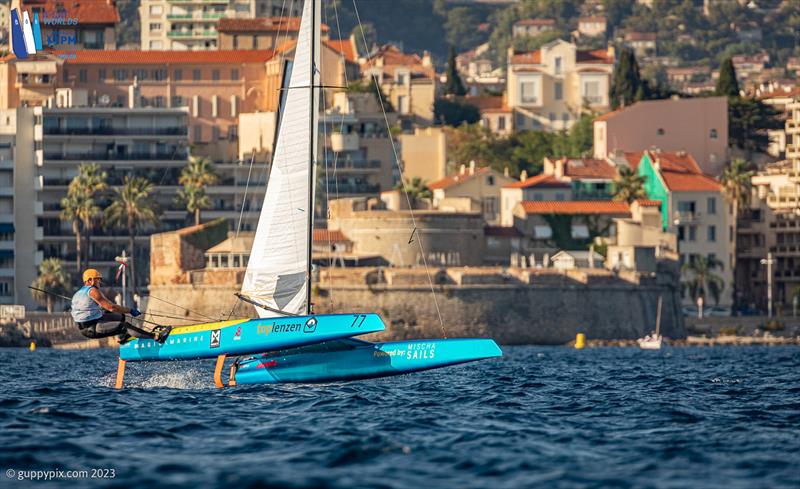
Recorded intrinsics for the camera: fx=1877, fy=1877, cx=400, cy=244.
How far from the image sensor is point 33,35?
145750 millimetres

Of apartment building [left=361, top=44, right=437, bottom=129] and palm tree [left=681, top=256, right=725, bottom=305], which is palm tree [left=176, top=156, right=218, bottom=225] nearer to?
palm tree [left=681, top=256, right=725, bottom=305]

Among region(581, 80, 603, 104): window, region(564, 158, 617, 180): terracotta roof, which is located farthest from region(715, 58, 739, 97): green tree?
region(564, 158, 617, 180): terracotta roof

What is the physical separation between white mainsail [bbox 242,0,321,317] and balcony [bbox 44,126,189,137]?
84161 mm

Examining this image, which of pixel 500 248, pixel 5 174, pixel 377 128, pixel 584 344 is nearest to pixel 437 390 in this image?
pixel 584 344

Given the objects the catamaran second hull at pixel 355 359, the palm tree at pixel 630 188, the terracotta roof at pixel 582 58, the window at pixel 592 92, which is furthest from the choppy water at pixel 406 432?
the terracotta roof at pixel 582 58

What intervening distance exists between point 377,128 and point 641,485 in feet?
384

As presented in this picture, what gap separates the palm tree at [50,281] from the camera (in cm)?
11738

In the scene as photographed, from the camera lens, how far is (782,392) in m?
46.5

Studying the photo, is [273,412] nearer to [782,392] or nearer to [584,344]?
[782,392]

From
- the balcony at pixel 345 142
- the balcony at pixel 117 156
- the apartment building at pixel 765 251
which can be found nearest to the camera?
the balcony at pixel 117 156

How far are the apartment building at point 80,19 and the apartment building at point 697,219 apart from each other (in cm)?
5907

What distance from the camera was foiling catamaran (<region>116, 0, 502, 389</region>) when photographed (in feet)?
142

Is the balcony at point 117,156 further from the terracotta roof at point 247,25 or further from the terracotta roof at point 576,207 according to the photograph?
the terracotta roof at point 247,25

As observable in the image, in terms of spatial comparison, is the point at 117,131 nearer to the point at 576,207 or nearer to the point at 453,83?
the point at 576,207
